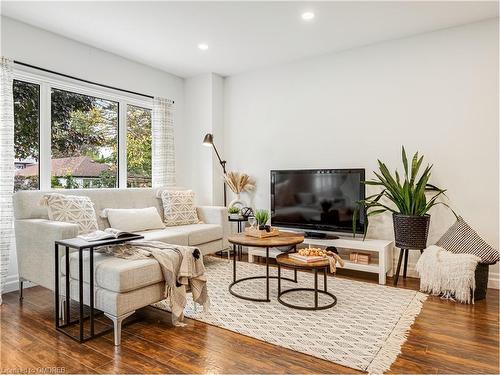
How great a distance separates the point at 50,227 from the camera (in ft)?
8.46

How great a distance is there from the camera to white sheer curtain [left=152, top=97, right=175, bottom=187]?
4828 mm

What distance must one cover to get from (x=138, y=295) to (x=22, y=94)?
2.63m

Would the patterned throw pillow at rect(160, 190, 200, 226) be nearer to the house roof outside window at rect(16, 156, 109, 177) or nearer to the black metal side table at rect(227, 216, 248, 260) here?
the black metal side table at rect(227, 216, 248, 260)

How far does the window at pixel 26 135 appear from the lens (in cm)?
340

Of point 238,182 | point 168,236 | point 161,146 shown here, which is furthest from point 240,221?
point 161,146

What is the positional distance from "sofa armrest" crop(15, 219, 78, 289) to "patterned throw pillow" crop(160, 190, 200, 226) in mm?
1495

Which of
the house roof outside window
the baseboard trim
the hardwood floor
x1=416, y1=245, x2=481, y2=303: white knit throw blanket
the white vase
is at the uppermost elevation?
the house roof outside window

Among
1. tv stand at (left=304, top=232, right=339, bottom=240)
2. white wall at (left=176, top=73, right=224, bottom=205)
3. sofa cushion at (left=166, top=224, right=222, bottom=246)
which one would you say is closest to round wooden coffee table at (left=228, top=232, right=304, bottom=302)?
sofa cushion at (left=166, top=224, right=222, bottom=246)

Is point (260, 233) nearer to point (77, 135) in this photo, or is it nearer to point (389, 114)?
point (389, 114)

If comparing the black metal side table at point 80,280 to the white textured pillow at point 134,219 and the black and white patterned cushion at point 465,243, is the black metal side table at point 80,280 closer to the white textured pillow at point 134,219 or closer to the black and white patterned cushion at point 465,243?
the white textured pillow at point 134,219

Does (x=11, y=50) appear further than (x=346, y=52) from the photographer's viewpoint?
No

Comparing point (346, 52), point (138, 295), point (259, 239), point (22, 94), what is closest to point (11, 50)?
point (22, 94)

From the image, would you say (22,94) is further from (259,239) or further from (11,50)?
(259,239)

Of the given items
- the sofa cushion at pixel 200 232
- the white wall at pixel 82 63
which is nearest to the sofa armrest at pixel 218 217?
the sofa cushion at pixel 200 232
